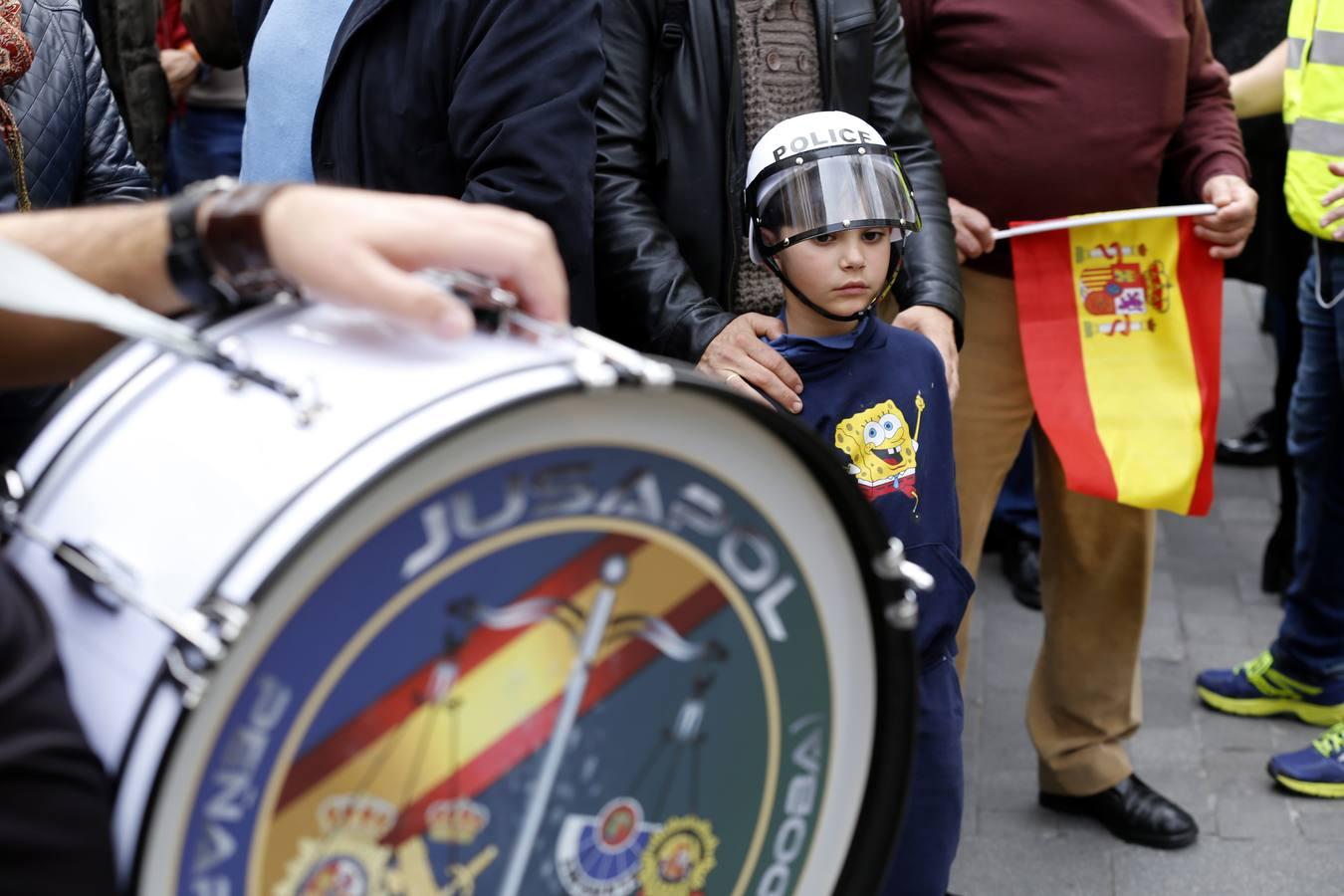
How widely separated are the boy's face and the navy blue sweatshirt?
1.8 inches

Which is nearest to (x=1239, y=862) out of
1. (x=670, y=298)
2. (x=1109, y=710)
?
(x=1109, y=710)

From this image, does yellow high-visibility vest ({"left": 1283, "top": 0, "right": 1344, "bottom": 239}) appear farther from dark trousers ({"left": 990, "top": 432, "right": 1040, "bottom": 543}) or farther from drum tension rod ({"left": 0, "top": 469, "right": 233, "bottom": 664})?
drum tension rod ({"left": 0, "top": 469, "right": 233, "bottom": 664})

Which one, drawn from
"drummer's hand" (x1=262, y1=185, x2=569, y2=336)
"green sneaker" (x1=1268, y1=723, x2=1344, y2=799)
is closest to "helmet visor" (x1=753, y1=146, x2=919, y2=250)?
"drummer's hand" (x1=262, y1=185, x2=569, y2=336)

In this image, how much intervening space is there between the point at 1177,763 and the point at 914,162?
1.60 metres

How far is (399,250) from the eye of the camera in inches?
47.3

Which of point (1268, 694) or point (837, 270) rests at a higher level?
point (837, 270)

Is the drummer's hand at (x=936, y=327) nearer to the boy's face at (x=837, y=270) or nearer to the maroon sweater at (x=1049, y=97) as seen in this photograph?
the boy's face at (x=837, y=270)

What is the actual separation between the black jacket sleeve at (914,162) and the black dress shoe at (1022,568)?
1772 millimetres

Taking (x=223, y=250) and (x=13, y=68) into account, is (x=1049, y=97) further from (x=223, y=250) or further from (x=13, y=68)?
(x=223, y=250)

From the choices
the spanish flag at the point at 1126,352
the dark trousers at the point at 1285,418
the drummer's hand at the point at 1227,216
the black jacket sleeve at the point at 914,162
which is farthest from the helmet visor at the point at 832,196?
the dark trousers at the point at 1285,418

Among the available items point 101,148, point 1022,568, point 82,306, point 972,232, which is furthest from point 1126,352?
point 82,306

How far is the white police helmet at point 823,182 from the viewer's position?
251cm

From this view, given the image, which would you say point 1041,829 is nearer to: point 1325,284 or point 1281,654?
point 1281,654

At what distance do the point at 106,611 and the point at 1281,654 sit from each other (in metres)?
3.35
